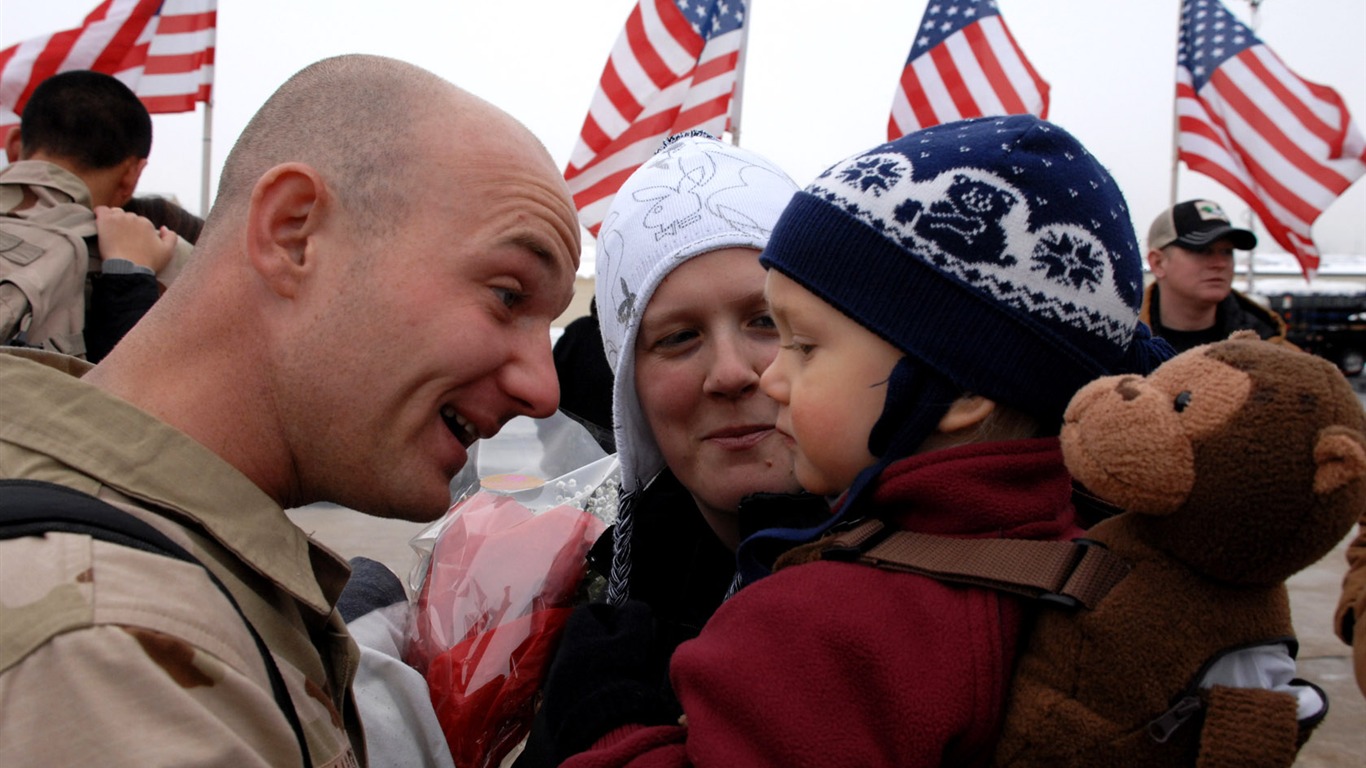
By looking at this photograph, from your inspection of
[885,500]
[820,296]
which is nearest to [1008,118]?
[820,296]

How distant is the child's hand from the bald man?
2.61m

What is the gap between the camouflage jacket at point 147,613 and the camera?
33.2 inches

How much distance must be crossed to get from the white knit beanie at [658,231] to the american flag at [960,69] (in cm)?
513

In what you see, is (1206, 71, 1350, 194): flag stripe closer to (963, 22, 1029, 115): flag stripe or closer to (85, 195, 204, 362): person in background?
(963, 22, 1029, 115): flag stripe

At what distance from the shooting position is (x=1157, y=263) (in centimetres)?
545

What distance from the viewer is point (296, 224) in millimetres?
1354

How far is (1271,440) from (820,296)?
0.61 meters

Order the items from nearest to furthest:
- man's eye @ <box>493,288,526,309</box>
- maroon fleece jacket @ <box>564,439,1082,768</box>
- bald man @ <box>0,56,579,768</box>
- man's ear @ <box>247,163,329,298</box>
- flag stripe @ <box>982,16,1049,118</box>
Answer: bald man @ <box>0,56,579,768</box>
maroon fleece jacket @ <box>564,439,1082,768</box>
man's ear @ <box>247,163,329,298</box>
man's eye @ <box>493,288,526,309</box>
flag stripe @ <box>982,16,1049,118</box>

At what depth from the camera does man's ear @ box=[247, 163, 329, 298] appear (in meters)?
1.32

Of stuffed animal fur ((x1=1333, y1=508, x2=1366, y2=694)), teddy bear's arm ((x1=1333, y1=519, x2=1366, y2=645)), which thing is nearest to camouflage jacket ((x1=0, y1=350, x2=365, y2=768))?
stuffed animal fur ((x1=1333, y1=508, x2=1366, y2=694))

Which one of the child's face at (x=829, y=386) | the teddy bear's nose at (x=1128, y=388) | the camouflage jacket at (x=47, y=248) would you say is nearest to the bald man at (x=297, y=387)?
the child's face at (x=829, y=386)

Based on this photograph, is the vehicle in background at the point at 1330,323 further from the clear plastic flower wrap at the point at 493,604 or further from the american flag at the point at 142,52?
the clear plastic flower wrap at the point at 493,604

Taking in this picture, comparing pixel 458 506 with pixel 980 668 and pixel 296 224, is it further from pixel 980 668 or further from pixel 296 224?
pixel 980 668

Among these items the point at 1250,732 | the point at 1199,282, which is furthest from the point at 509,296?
the point at 1199,282
